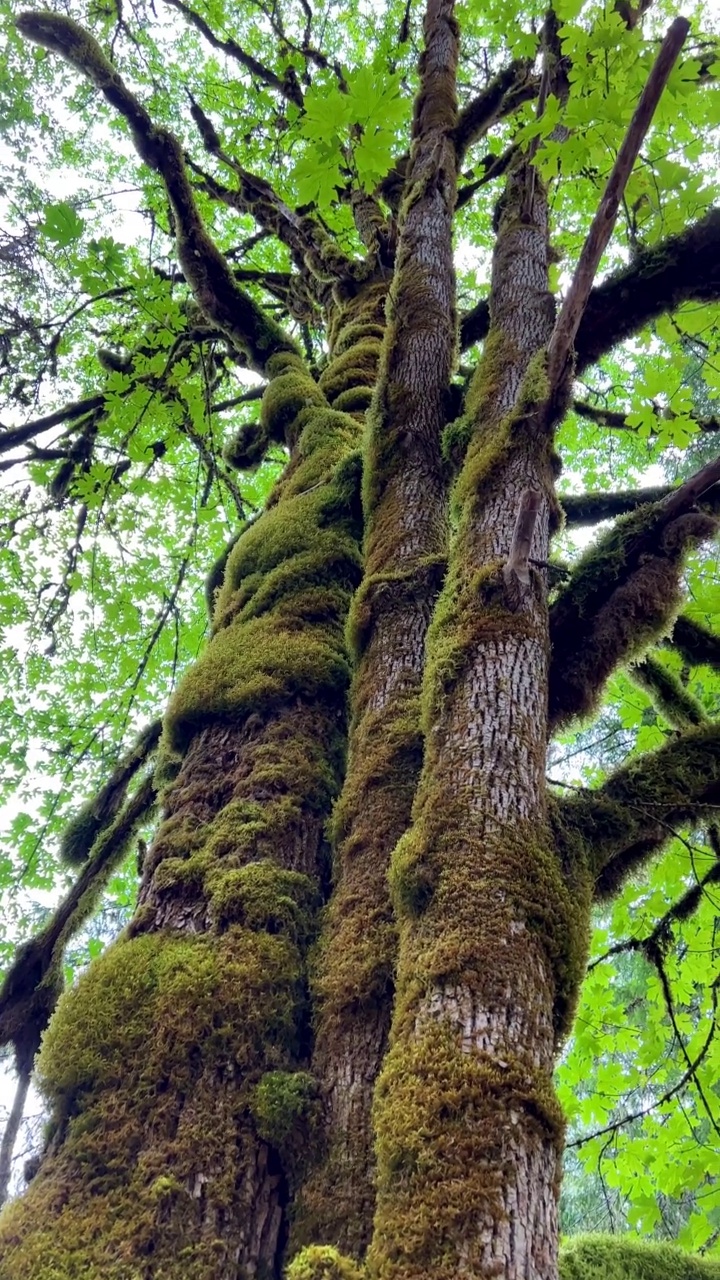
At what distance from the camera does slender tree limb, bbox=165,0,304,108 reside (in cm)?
659

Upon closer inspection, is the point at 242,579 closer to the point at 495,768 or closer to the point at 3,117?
the point at 495,768

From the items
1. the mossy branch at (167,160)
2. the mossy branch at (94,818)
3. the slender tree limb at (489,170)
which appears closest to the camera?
the mossy branch at (94,818)

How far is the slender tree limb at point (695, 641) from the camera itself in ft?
10.2

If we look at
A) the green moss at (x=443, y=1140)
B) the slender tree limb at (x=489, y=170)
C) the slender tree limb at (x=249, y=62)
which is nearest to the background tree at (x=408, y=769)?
the green moss at (x=443, y=1140)

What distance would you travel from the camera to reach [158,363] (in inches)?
198

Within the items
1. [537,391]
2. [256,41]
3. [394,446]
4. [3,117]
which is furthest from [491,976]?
[256,41]

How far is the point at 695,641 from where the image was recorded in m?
3.13

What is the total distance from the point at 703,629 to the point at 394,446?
1.48 metres

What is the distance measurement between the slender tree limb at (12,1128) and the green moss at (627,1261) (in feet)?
5.32

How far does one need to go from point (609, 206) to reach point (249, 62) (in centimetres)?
627

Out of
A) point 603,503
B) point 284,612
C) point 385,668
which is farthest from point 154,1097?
point 603,503

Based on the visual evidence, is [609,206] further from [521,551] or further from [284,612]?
[284,612]

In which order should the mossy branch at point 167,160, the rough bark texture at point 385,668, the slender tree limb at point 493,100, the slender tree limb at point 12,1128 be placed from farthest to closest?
the slender tree limb at point 493,100 → the mossy branch at point 167,160 → the slender tree limb at point 12,1128 → the rough bark texture at point 385,668

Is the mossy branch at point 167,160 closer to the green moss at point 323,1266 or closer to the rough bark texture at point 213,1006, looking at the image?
the rough bark texture at point 213,1006
